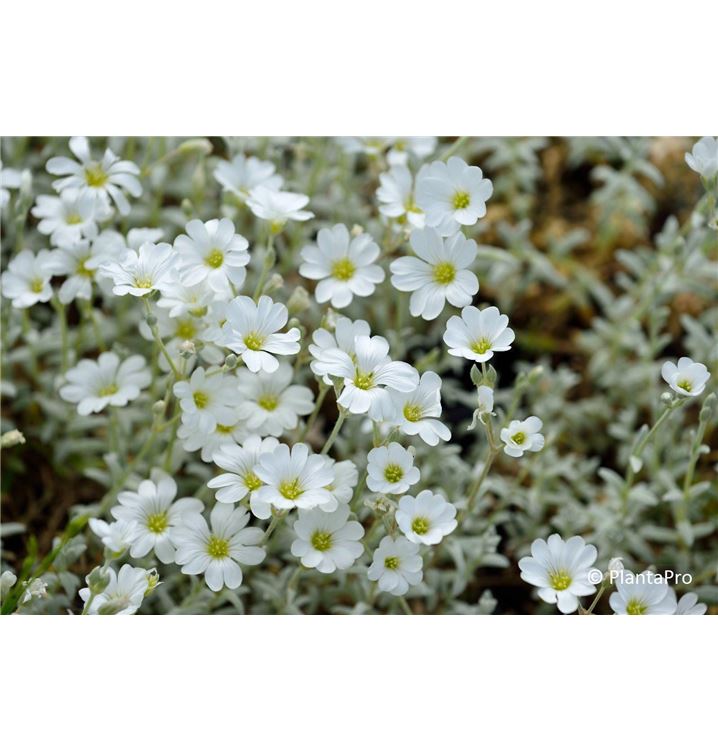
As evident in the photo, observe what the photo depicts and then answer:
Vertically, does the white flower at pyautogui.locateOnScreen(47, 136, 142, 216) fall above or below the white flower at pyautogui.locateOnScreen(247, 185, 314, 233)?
below

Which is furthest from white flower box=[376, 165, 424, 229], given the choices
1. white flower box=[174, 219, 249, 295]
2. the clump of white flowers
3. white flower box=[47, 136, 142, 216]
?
white flower box=[47, 136, 142, 216]

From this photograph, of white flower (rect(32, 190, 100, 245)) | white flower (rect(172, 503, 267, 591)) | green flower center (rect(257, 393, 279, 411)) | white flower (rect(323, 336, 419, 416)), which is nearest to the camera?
white flower (rect(323, 336, 419, 416))

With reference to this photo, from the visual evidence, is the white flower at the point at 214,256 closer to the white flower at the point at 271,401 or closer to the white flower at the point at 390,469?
the white flower at the point at 271,401

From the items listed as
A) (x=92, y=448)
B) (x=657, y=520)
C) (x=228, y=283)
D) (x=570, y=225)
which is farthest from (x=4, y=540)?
(x=570, y=225)

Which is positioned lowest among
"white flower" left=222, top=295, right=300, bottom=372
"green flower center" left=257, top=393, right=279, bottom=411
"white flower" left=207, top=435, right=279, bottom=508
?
"green flower center" left=257, top=393, right=279, bottom=411

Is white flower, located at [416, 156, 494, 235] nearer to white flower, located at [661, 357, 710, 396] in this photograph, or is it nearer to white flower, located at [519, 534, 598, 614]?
white flower, located at [661, 357, 710, 396]

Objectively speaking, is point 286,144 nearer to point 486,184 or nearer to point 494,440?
point 486,184

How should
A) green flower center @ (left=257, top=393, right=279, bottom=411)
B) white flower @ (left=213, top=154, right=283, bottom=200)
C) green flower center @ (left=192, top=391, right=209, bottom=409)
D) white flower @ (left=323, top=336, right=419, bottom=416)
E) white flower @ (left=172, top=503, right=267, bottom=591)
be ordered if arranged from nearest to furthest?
1. white flower @ (left=323, top=336, right=419, bottom=416)
2. white flower @ (left=172, top=503, right=267, bottom=591)
3. green flower center @ (left=192, top=391, right=209, bottom=409)
4. green flower center @ (left=257, top=393, right=279, bottom=411)
5. white flower @ (left=213, top=154, right=283, bottom=200)
